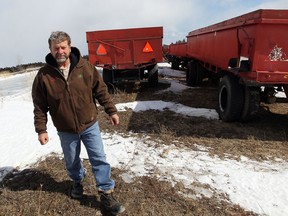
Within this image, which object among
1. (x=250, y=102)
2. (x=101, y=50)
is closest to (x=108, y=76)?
(x=101, y=50)

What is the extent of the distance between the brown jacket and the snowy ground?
1.24 meters

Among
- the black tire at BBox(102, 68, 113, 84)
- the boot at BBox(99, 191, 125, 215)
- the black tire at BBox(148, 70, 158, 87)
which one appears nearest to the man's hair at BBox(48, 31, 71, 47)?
the boot at BBox(99, 191, 125, 215)

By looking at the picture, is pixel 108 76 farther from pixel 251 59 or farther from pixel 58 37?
pixel 58 37

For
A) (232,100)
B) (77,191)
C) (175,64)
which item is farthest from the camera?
(175,64)

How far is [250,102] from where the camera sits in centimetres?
595

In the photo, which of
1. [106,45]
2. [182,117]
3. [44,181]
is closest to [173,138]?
[182,117]

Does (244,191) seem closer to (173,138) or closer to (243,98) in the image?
(173,138)

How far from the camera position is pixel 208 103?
821 cm

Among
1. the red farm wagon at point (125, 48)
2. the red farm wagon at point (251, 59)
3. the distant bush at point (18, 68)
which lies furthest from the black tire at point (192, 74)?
the distant bush at point (18, 68)

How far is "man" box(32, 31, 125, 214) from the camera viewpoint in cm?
313

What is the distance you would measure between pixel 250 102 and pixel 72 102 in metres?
3.91

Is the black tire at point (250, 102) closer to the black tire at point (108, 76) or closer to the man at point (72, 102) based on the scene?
the man at point (72, 102)

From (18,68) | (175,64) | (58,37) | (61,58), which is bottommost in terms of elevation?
(18,68)

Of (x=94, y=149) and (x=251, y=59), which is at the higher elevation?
(x=251, y=59)
